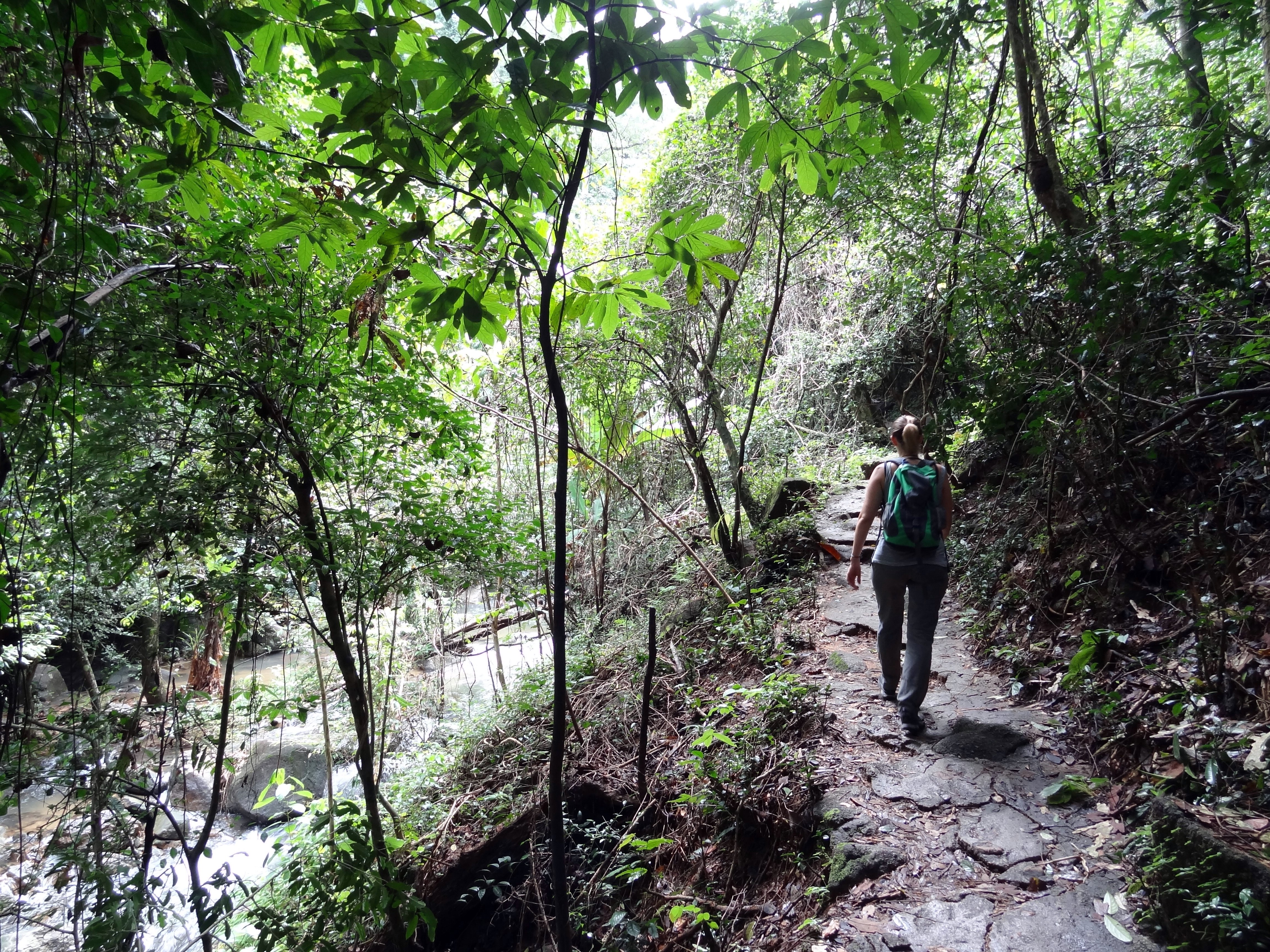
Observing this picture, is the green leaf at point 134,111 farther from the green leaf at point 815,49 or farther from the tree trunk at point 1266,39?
the tree trunk at point 1266,39

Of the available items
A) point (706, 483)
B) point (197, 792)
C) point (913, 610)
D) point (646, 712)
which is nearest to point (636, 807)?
point (646, 712)

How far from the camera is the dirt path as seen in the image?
7.61ft

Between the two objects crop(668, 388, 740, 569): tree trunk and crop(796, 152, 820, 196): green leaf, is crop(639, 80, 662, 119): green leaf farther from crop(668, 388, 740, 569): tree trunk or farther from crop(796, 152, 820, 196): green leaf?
crop(668, 388, 740, 569): tree trunk

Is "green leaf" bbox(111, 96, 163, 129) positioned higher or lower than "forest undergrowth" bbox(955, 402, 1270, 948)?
higher

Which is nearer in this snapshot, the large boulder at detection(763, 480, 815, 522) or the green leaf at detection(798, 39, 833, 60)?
the green leaf at detection(798, 39, 833, 60)

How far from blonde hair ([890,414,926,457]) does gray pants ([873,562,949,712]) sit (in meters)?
0.69

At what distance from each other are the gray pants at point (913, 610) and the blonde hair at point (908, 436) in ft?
2.26

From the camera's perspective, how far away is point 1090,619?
380cm

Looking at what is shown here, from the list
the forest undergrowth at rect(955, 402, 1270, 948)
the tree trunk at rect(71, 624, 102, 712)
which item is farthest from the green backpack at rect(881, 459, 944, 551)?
the tree trunk at rect(71, 624, 102, 712)

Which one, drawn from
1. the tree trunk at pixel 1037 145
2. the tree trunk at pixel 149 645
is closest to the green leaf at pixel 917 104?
the tree trunk at pixel 1037 145

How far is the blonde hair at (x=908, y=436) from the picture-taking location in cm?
365

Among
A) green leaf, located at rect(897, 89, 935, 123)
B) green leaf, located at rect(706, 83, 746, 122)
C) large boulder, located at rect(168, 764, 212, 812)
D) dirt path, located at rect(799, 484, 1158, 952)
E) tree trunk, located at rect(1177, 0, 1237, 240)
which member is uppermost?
tree trunk, located at rect(1177, 0, 1237, 240)

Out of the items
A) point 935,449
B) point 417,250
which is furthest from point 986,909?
point 935,449

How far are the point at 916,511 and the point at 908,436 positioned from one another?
47cm
